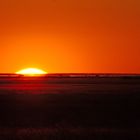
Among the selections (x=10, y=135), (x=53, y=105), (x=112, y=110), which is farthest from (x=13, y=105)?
(x=10, y=135)

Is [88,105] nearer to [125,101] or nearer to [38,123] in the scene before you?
[125,101]

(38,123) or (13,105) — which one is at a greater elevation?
(13,105)

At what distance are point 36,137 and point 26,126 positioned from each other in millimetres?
3114

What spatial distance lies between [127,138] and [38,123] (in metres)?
5.70

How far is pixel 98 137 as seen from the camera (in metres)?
21.4

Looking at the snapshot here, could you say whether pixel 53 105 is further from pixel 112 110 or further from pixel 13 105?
pixel 112 110

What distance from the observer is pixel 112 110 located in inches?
1200

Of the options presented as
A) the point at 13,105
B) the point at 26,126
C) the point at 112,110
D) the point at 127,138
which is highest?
the point at 13,105

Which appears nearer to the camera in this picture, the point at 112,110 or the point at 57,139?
the point at 57,139

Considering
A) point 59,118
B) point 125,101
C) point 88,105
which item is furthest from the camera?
point 125,101

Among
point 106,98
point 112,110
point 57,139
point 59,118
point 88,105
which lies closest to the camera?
point 57,139

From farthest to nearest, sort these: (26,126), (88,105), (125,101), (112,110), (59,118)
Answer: (125,101) < (88,105) < (112,110) < (59,118) < (26,126)

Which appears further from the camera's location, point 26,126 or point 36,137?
point 26,126

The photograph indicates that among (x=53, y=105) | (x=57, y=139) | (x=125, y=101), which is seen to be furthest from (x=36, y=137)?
(x=125, y=101)
